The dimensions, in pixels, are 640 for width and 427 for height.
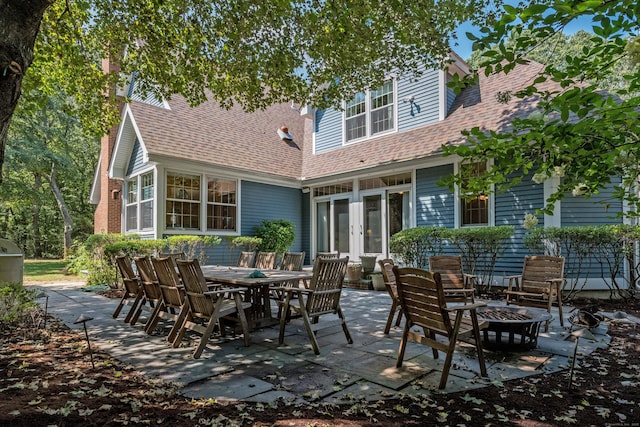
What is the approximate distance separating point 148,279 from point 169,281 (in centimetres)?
72

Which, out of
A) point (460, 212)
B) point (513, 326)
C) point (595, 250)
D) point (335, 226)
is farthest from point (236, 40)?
point (595, 250)

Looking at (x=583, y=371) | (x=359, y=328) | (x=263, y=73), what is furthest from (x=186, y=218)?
(x=583, y=371)

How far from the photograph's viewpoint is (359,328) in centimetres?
507

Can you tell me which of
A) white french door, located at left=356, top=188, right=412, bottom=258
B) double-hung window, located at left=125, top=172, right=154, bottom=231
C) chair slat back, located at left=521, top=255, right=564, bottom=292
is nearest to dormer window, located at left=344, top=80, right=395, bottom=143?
white french door, located at left=356, top=188, right=412, bottom=258

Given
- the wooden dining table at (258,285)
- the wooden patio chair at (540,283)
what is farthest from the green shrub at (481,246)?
the wooden dining table at (258,285)

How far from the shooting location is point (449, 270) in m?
5.57

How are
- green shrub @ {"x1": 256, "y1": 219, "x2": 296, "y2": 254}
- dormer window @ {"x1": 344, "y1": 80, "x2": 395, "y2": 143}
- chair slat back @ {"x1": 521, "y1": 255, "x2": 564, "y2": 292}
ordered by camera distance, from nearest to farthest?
chair slat back @ {"x1": 521, "y1": 255, "x2": 564, "y2": 292} → dormer window @ {"x1": 344, "y1": 80, "x2": 395, "y2": 143} → green shrub @ {"x1": 256, "y1": 219, "x2": 296, "y2": 254}

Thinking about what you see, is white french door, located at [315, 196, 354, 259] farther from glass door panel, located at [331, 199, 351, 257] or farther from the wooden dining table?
the wooden dining table

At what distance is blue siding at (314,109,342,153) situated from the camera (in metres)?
12.3

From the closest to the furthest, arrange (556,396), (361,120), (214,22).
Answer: (556,396)
(214,22)
(361,120)

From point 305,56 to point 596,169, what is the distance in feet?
17.9

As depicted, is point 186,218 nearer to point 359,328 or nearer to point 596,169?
point 359,328

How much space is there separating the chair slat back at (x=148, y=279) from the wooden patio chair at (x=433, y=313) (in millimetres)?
3267

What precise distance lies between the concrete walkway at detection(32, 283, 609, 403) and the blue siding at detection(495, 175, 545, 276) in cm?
309
